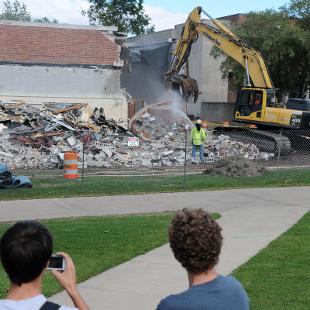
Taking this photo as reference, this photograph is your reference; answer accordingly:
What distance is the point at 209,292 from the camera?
3.14 metres

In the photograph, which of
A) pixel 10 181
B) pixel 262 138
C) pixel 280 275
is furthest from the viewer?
pixel 262 138

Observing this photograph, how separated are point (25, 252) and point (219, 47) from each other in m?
29.0

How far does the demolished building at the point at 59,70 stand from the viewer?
38281 millimetres

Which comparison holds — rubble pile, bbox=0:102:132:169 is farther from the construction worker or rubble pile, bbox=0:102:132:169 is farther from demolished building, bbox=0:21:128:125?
demolished building, bbox=0:21:128:125

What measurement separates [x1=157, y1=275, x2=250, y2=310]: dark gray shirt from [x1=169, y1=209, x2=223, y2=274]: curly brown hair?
96 mm

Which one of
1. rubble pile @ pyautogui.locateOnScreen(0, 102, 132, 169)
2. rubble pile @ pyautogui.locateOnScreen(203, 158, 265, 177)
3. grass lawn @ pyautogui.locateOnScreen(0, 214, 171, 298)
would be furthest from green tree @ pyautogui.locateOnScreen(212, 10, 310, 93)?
grass lawn @ pyautogui.locateOnScreen(0, 214, 171, 298)

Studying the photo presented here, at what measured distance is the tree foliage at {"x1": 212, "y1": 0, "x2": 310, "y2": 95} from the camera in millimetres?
41000

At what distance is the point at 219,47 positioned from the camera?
3109cm

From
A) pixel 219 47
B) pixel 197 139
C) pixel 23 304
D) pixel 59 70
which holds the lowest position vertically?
pixel 197 139

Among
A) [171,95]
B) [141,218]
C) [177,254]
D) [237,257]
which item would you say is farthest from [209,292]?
[171,95]

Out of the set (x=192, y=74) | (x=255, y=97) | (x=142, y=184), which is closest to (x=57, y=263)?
(x=142, y=184)

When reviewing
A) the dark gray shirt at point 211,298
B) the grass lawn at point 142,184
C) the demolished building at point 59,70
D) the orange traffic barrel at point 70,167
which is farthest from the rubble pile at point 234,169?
the demolished building at point 59,70

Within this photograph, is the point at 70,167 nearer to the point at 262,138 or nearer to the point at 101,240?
the point at 101,240

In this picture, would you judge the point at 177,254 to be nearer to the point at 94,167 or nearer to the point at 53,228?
the point at 53,228
